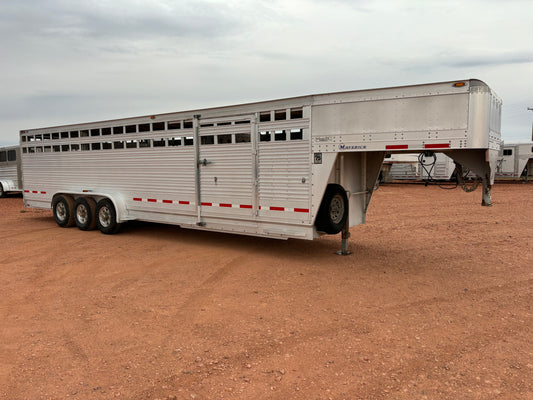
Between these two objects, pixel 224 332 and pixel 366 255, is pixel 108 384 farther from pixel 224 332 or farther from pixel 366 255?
pixel 366 255

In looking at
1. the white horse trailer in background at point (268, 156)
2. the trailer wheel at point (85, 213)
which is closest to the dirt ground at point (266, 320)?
the white horse trailer in background at point (268, 156)

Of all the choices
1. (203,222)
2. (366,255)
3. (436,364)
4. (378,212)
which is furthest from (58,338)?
(378,212)

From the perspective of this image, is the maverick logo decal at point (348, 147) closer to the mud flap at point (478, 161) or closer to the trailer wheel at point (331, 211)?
the trailer wheel at point (331, 211)

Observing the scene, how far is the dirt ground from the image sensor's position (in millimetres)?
3260

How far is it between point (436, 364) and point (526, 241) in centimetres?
642

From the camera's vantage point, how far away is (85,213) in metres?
10.0

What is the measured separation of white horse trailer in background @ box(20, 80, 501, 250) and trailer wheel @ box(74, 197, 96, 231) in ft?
0.10

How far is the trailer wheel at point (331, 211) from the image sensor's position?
671cm

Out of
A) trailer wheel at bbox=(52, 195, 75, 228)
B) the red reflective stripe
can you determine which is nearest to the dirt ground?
the red reflective stripe

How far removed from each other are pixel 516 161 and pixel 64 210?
88.2 feet

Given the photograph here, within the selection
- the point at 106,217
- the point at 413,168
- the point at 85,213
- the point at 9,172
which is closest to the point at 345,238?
the point at 106,217

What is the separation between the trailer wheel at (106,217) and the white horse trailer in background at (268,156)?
2cm

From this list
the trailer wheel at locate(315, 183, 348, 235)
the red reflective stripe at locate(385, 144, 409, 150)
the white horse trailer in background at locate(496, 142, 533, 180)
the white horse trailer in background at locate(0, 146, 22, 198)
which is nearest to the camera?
the red reflective stripe at locate(385, 144, 409, 150)

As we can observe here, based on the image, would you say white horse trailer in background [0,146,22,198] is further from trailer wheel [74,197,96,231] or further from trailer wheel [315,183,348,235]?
trailer wheel [315,183,348,235]
